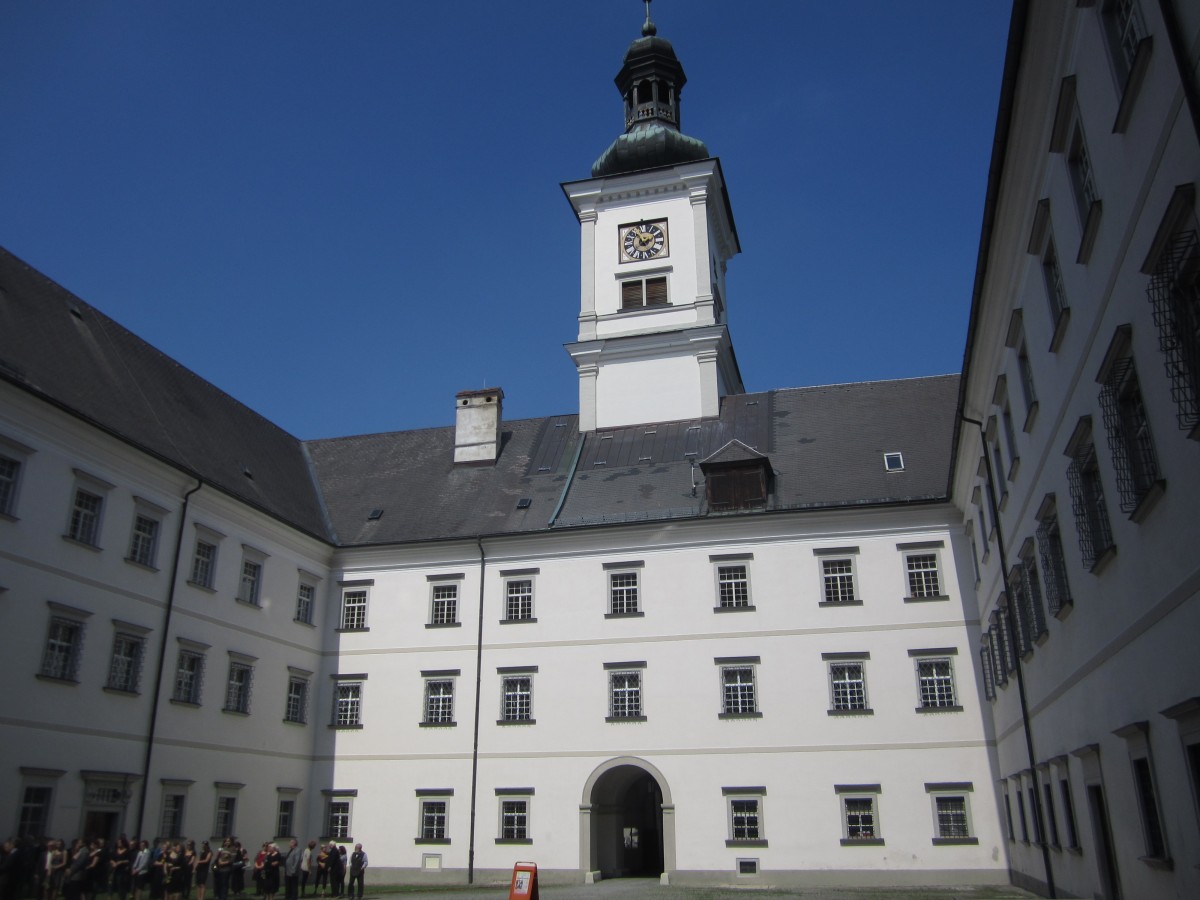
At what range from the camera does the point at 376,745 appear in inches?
1065

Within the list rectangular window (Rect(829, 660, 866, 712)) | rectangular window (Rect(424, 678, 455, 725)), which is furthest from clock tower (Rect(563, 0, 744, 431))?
rectangular window (Rect(829, 660, 866, 712))

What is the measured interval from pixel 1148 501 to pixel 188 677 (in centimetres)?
2085

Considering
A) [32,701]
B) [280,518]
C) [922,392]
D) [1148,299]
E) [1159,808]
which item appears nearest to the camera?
[1148,299]

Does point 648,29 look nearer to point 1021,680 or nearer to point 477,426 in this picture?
point 477,426

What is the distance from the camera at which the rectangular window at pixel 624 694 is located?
2578 cm

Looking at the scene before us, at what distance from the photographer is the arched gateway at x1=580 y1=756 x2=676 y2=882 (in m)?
24.8

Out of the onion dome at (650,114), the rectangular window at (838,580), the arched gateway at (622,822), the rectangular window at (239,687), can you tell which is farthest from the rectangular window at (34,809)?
the onion dome at (650,114)

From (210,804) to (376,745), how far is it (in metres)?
4.81

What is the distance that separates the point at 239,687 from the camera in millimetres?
25125

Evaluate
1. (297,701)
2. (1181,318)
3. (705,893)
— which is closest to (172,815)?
(297,701)

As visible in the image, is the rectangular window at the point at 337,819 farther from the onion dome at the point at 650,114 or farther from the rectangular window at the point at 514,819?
the onion dome at the point at 650,114

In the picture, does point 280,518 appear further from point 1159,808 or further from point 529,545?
point 1159,808

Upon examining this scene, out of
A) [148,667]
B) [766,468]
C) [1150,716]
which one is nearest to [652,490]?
[766,468]

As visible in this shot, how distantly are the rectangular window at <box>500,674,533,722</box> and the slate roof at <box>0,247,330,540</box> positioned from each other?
22.9 ft
